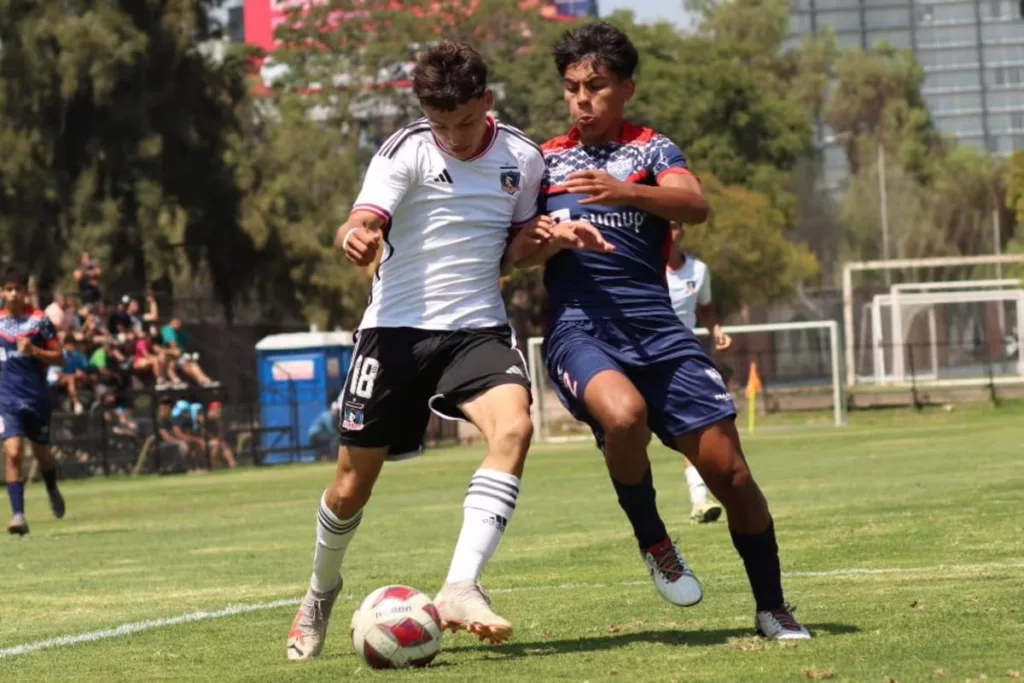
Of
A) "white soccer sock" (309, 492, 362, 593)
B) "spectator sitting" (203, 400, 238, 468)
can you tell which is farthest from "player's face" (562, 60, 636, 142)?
"spectator sitting" (203, 400, 238, 468)

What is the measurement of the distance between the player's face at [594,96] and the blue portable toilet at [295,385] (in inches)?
1168

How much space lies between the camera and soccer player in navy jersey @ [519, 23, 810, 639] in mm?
7156

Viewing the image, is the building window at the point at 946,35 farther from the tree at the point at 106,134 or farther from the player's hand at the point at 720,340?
the player's hand at the point at 720,340

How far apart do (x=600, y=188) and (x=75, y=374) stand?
2788 cm

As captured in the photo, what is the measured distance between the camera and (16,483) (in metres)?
Result: 17.8

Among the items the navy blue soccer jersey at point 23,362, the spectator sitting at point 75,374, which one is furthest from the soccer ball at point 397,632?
the spectator sitting at point 75,374

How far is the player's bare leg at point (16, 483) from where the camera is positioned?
17188 mm

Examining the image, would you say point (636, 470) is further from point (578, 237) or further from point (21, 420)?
point (21, 420)

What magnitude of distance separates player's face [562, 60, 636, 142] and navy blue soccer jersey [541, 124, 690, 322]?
0.10m

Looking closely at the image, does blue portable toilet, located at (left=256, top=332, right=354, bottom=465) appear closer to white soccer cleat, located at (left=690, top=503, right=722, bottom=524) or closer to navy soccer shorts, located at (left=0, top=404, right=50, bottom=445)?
navy soccer shorts, located at (left=0, top=404, right=50, bottom=445)

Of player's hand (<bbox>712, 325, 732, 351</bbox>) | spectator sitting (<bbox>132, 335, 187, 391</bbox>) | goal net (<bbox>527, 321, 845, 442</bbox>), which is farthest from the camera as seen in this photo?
goal net (<bbox>527, 321, 845, 442</bbox>)

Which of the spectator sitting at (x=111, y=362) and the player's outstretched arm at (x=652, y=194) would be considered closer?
the player's outstretched arm at (x=652, y=194)

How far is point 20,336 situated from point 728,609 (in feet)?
36.3

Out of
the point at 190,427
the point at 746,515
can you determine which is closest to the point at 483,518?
the point at 746,515
